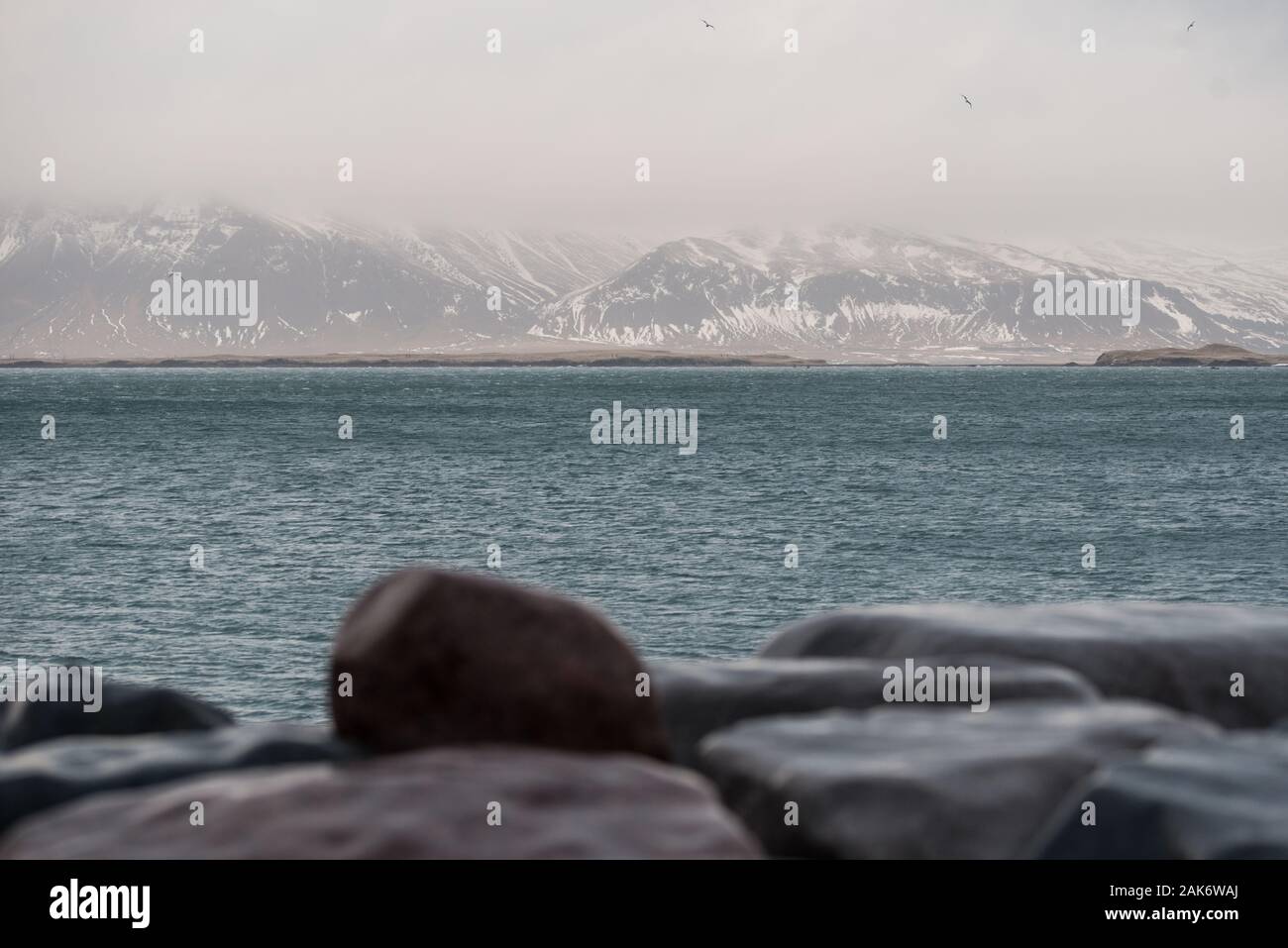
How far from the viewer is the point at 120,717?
9133 millimetres

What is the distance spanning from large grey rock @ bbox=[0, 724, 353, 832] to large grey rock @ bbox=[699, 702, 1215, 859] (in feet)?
7.29

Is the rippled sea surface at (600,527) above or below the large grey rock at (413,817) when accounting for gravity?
below

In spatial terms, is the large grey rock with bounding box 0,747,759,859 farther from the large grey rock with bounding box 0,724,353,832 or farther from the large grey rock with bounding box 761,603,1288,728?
the large grey rock with bounding box 761,603,1288,728

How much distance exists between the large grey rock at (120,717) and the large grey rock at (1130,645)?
4.34 meters

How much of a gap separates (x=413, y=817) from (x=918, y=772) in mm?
2527

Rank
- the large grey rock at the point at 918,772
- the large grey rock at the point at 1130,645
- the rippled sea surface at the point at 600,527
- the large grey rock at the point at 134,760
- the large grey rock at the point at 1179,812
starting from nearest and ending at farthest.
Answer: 1. the large grey rock at the point at 1179,812
2. the large grey rock at the point at 918,772
3. the large grey rock at the point at 134,760
4. the large grey rock at the point at 1130,645
5. the rippled sea surface at the point at 600,527

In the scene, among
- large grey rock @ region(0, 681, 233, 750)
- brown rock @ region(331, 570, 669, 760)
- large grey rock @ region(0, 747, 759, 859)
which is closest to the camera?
large grey rock @ region(0, 747, 759, 859)

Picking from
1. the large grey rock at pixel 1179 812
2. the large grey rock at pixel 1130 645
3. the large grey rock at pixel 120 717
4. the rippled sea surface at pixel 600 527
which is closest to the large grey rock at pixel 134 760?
the large grey rock at pixel 120 717

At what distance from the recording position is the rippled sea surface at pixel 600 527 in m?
35.3

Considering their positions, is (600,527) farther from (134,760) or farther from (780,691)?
(134,760)

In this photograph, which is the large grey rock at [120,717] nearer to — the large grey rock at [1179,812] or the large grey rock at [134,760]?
the large grey rock at [134,760]

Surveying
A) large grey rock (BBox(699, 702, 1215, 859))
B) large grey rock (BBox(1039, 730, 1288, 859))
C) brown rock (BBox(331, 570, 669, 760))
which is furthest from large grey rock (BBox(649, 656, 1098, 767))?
large grey rock (BBox(1039, 730, 1288, 859))

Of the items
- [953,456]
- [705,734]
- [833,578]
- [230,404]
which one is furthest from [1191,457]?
[230,404]

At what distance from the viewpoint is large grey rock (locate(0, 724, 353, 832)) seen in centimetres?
682
